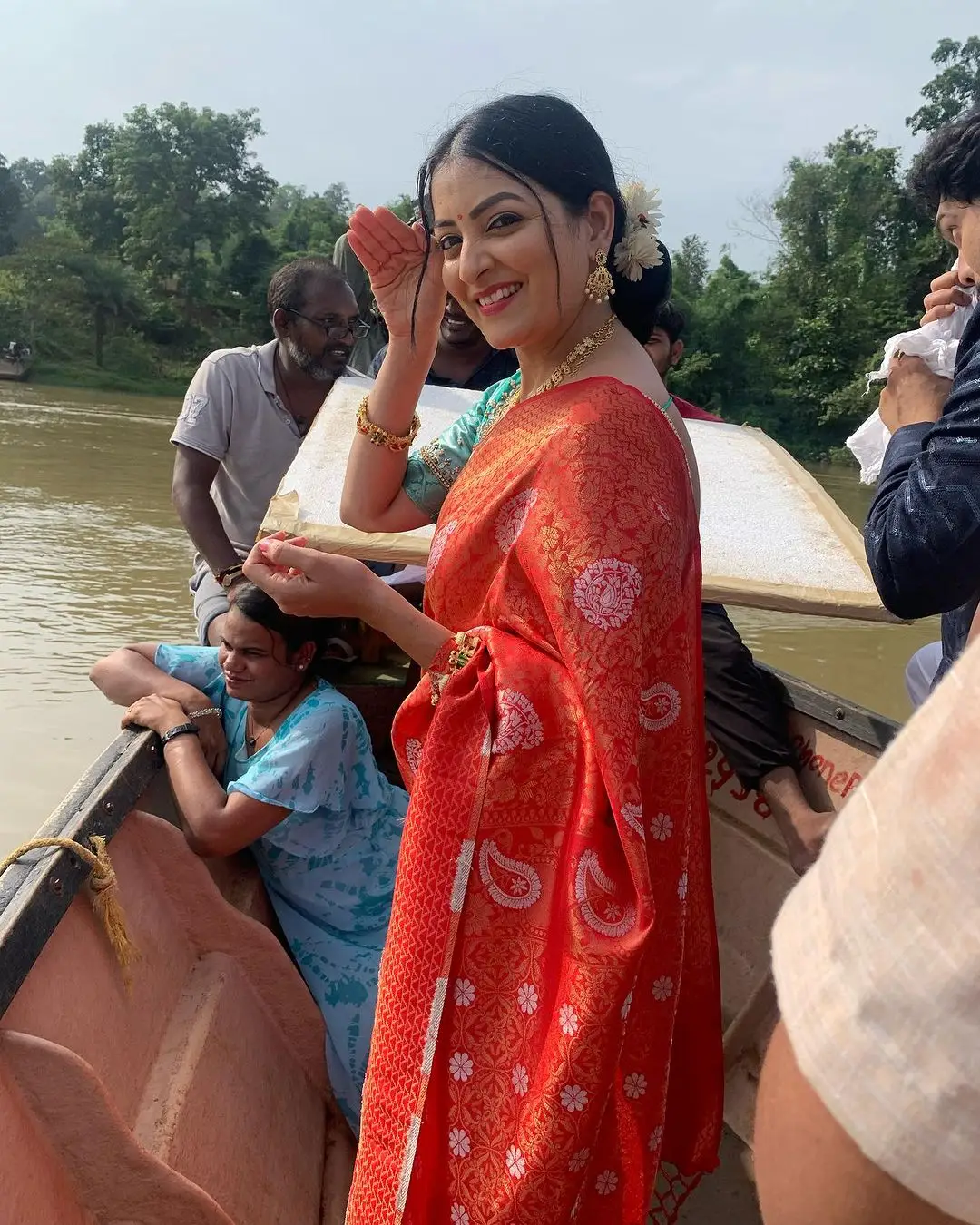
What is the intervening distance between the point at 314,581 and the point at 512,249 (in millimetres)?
→ 497

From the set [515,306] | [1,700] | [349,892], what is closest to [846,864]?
[515,306]

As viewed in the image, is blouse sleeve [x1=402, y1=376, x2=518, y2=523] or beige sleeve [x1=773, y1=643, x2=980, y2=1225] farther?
blouse sleeve [x1=402, y1=376, x2=518, y2=523]

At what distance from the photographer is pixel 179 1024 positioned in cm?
168

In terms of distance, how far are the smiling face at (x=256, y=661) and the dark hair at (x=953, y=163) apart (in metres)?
1.34

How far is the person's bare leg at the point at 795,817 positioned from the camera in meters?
2.08

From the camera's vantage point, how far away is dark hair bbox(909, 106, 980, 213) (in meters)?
1.28

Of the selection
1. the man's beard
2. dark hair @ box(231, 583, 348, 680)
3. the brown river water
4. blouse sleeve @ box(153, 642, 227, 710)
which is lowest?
the brown river water

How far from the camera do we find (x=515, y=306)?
4.39 ft

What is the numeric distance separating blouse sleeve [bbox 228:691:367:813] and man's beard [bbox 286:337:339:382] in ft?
4.94

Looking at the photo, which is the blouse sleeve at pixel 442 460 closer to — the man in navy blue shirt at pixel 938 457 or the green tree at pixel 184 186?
the man in navy blue shirt at pixel 938 457

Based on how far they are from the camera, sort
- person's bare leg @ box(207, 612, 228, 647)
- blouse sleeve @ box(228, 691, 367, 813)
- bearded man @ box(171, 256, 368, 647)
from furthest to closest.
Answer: bearded man @ box(171, 256, 368, 647)
person's bare leg @ box(207, 612, 228, 647)
blouse sleeve @ box(228, 691, 367, 813)

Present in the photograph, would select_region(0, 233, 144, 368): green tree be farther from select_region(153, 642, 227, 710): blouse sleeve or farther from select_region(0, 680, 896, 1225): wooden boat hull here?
select_region(0, 680, 896, 1225): wooden boat hull

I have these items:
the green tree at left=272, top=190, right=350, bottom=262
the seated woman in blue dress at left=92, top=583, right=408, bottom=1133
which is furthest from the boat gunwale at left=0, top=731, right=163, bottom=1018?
the green tree at left=272, top=190, right=350, bottom=262

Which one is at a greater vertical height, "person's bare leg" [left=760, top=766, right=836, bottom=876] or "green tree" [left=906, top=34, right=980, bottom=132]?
"green tree" [left=906, top=34, right=980, bottom=132]
